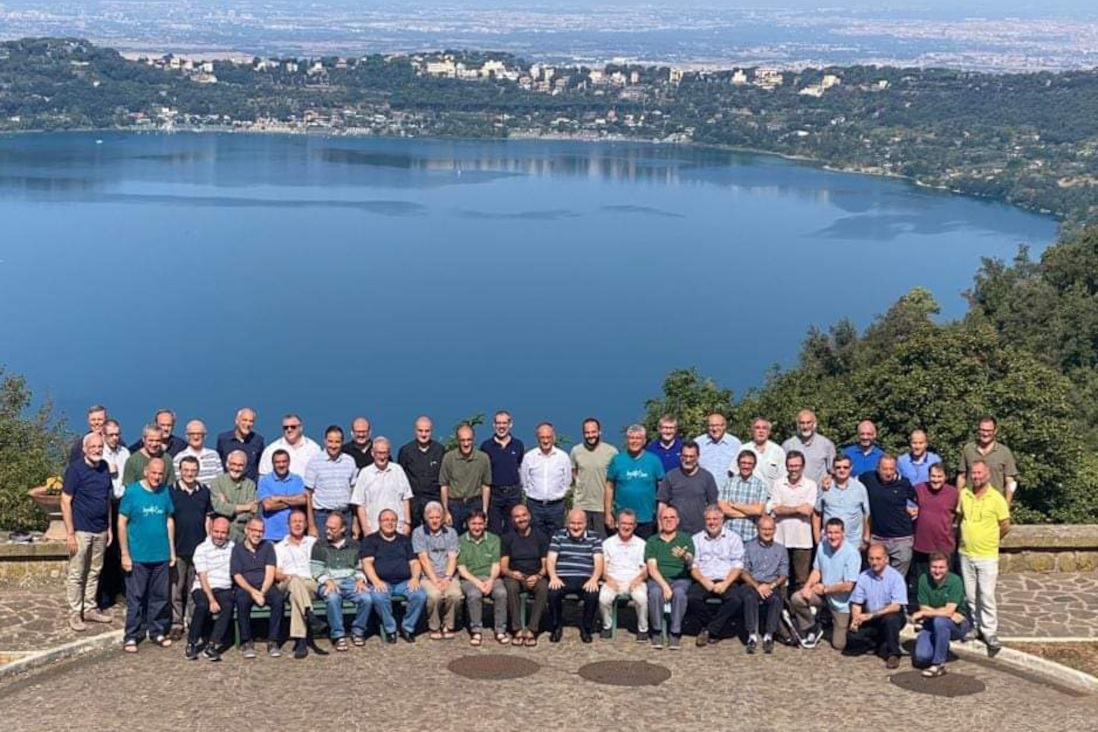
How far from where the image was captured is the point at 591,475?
397 inches

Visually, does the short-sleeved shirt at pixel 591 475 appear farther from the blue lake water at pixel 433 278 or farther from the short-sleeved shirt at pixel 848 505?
the blue lake water at pixel 433 278

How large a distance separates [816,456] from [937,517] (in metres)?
0.89

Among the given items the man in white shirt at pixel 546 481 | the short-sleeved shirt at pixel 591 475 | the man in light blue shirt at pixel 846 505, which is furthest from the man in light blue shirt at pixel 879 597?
the man in white shirt at pixel 546 481

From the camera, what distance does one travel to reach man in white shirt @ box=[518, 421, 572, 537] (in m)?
10.1

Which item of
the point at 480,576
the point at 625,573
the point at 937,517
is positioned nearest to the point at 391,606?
the point at 480,576

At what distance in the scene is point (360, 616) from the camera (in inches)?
361

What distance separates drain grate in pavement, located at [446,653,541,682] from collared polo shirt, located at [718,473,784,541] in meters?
1.58

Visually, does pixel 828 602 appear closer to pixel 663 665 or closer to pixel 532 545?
pixel 663 665

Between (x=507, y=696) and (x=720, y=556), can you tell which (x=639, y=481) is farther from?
(x=507, y=696)

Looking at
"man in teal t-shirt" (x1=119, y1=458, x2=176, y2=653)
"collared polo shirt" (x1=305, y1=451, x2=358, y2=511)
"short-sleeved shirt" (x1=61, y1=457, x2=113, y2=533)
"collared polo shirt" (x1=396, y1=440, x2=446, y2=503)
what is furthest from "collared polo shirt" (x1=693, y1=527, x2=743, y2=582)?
"short-sleeved shirt" (x1=61, y1=457, x2=113, y2=533)

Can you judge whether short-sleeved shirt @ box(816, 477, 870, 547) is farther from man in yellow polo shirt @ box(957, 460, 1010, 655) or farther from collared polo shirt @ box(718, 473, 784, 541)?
man in yellow polo shirt @ box(957, 460, 1010, 655)

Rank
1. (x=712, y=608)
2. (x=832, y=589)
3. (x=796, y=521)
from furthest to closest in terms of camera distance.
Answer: (x=796, y=521) < (x=712, y=608) < (x=832, y=589)

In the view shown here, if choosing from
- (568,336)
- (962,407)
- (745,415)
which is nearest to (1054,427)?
(962,407)

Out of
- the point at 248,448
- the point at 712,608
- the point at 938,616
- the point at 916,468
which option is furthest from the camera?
the point at 248,448
